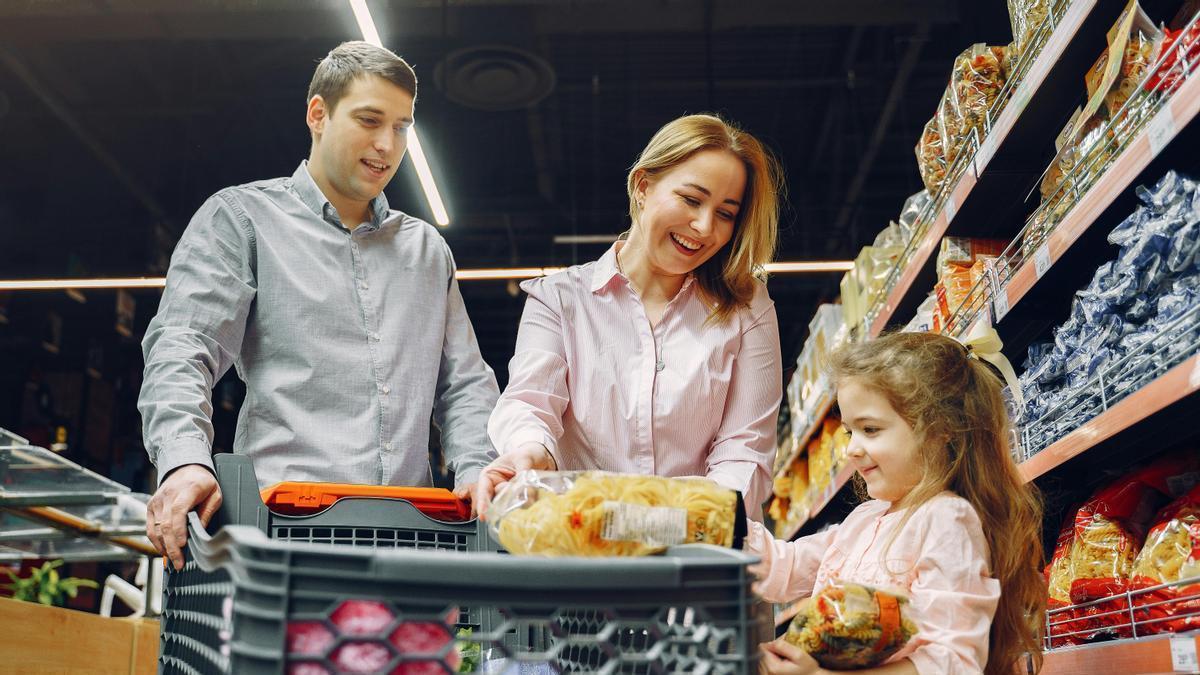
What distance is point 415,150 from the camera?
575 centimetres

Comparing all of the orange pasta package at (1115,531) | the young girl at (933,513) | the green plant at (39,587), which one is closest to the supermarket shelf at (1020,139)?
the young girl at (933,513)

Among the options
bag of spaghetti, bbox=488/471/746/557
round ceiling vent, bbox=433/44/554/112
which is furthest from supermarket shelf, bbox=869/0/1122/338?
round ceiling vent, bbox=433/44/554/112

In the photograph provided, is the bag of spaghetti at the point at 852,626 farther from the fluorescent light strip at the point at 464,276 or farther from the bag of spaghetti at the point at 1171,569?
the fluorescent light strip at the point at 464,276

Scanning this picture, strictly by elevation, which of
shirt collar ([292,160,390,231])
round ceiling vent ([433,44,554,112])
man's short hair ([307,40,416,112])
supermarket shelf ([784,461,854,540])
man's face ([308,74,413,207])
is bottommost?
supermarket shelf ([784,461,854,540])

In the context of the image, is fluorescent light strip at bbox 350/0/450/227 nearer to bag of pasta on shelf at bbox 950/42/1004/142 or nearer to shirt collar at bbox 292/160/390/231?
shirt collar at bbox 292/160/390/231

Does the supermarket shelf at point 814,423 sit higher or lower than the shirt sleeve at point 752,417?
higher

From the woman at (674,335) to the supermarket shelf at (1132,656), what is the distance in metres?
0.58

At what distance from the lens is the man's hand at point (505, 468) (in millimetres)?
1383

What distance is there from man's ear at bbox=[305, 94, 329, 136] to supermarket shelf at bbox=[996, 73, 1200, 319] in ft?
4.57

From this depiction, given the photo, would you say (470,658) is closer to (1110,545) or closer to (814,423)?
(1110,545)

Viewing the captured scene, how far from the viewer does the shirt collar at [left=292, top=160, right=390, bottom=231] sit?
1954 millimetres

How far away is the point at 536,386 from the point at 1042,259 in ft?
3.32

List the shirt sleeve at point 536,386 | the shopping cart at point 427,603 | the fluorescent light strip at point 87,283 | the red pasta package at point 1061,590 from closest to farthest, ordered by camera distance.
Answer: the shopping cart at point 427,603
the shirt sleeve at point 536,386
the red pasta package at point 1061,590
the fluorescent light strip at point 87,283

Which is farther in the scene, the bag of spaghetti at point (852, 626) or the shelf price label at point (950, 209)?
the shelf price label at point (950, 209)
